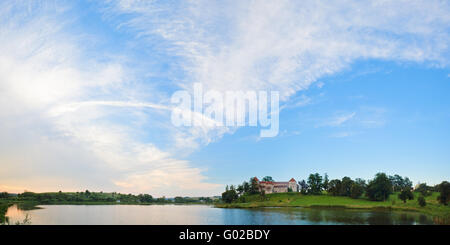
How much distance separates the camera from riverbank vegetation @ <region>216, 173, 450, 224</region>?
2718 inches

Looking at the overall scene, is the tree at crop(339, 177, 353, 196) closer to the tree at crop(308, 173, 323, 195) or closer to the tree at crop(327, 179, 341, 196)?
the tree at crop(327, 179, 341, 196)

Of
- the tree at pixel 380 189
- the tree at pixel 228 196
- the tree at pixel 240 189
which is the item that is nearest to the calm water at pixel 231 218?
the tree at pixel 380 189

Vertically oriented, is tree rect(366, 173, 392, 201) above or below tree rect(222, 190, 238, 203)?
above

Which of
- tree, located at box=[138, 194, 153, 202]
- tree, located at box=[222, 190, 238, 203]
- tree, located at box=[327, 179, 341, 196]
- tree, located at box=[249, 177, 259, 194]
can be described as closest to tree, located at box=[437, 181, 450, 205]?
tree, located at box=[327, 179, 341, 196]

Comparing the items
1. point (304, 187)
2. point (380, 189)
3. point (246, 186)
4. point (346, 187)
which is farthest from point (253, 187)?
point (380, 189)

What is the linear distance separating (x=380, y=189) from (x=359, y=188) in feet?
27.7

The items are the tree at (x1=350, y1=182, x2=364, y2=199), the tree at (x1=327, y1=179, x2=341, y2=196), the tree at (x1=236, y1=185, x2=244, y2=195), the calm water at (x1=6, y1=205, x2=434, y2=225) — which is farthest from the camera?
the tree at (x1=236, y1=185, x2=244, y2=195)

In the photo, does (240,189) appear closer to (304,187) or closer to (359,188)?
(304,187)

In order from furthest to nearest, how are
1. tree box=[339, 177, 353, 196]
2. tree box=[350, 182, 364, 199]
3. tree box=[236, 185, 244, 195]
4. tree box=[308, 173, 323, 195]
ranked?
tree box=[236, 185, 244, 195]
tree box=[308, 173, 323, 195]
tree box=[339, 177, 353, 196]
tree box=[350, 182, 364, 199]
